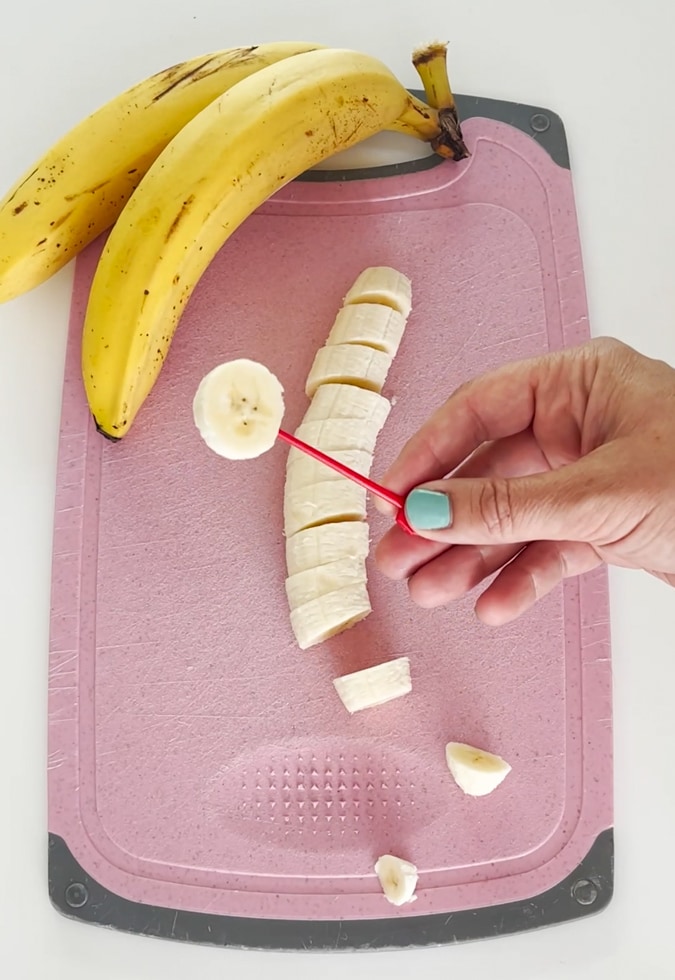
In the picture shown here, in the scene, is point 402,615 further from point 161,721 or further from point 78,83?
point 78,83

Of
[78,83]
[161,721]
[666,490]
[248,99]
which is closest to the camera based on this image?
[666,490]

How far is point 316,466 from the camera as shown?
1278 millimetres

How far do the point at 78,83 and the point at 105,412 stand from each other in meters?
0.62

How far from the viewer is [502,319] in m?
1.38

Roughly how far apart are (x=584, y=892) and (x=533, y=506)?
28.5 inches

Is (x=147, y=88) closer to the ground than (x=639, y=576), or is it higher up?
higher up

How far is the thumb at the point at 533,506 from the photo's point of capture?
88 cm

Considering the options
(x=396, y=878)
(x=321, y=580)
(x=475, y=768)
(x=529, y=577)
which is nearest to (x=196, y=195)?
(x=321, y=580)

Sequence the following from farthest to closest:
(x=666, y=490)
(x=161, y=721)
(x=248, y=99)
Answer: (x=161, y=721) < (x=248, y=99) < (x=666, y=490)

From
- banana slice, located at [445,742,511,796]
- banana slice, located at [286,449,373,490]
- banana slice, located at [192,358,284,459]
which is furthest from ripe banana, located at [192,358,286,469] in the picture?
banana slice, located at [445,742,511,796]

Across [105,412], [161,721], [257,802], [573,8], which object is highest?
[573,8]

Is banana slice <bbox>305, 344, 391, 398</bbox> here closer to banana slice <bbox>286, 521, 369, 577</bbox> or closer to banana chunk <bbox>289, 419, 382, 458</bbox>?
banana chunk <bbox>289, 419, 382, 458</bbox>

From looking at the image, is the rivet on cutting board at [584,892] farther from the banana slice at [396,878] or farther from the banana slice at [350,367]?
the banana slice at [350,367]

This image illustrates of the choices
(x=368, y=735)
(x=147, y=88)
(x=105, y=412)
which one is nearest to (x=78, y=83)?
(x=147, y=88)
